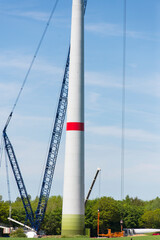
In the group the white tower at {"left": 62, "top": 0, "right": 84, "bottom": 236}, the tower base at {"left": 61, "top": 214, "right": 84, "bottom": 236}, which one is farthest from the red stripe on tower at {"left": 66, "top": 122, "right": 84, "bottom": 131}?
the tower base at {"left": 61, "top": 214, "right": 84, "bottom": 236}

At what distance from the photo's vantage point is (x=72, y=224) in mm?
68625

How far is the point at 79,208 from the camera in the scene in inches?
2702

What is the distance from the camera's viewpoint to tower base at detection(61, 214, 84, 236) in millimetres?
68312

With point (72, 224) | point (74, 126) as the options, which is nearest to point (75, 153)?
point (74, 126)

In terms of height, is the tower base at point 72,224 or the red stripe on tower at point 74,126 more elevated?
the red stripe on tower at point 74,126

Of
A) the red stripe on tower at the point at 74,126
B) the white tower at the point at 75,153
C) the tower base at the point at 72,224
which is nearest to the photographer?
the tower base at the point at 72,224

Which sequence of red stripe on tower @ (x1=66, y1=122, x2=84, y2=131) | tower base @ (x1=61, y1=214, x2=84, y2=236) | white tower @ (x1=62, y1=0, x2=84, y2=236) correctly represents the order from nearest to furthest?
tower base @ (x1=61, y1=214, x2=84, y2=236) → white tower @ (x1=62, y1=0, x2=84, y2=236) → red stripe on tower @ (x1=66, y1=122, x2=84, y2=131)

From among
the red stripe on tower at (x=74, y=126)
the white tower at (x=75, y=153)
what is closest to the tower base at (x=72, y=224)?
the white tower at (x=75, y=153)

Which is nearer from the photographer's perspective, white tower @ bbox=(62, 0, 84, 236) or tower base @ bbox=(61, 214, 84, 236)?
tower base @ bbox=(61, 214, 84, 236)

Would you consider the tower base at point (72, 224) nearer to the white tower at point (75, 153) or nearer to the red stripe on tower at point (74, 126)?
the white tower at point (75, 153)

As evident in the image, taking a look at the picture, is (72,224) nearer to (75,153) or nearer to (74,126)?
(75,153)

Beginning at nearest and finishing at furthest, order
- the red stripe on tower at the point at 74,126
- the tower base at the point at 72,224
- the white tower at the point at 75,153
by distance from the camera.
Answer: the tower base at the point at 72,224
the white tower at the point at 75,153
the red stripe on tower at the point at 74,126

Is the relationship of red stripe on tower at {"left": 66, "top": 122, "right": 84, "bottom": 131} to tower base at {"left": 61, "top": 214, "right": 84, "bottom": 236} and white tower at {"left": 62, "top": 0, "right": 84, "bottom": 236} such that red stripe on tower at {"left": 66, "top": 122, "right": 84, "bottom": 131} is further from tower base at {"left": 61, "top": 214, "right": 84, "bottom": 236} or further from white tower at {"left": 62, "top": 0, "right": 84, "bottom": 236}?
tower base at {"left": 61, "top": 214, "right": 84, "bottom": 236}

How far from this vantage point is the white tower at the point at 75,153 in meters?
68.5
